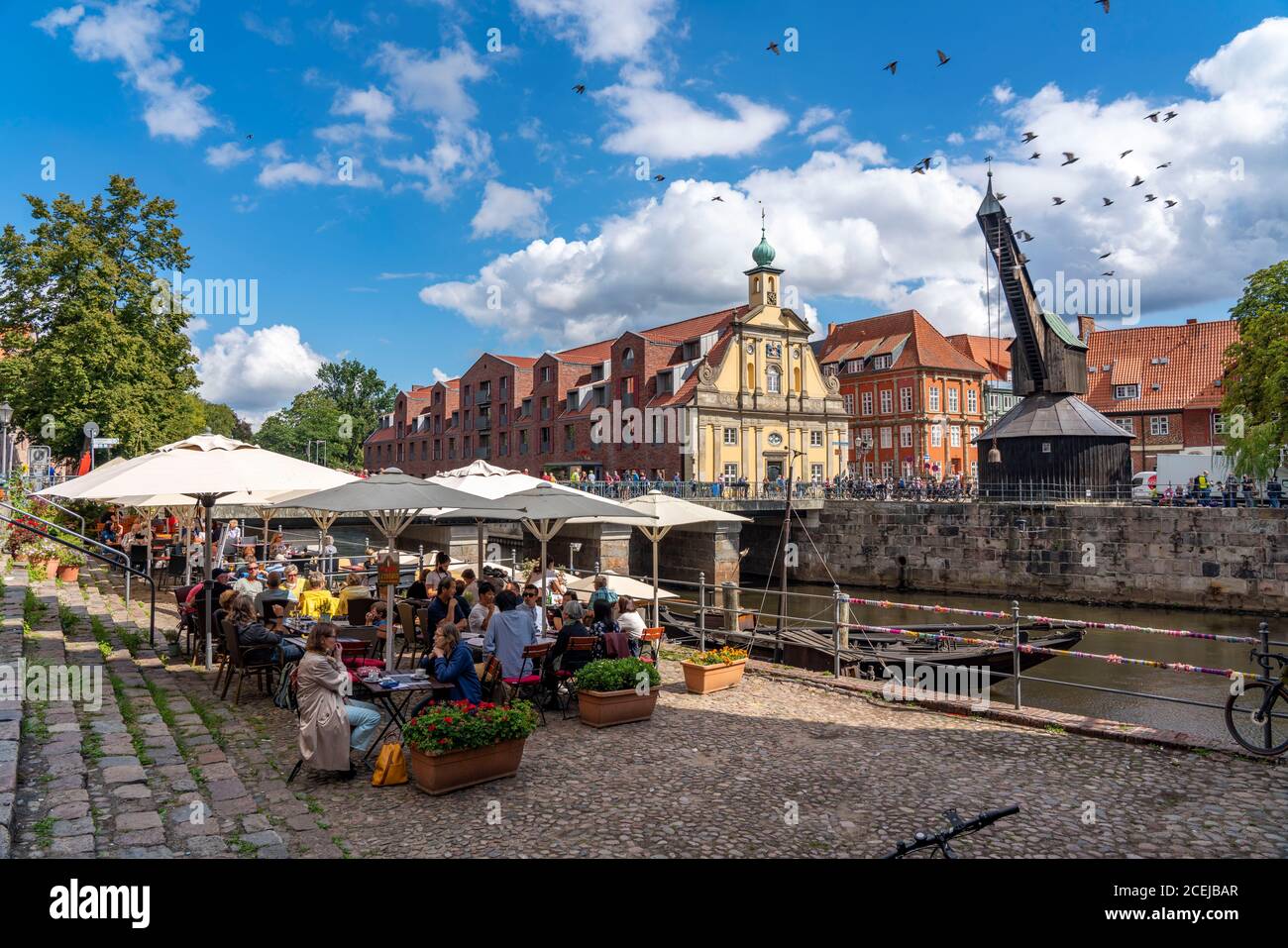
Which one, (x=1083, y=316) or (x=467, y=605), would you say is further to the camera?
(x=1083, y=316)

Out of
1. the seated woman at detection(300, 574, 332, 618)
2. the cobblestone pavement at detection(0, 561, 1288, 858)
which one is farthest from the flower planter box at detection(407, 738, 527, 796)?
the seated woman at detection(300, 574, 332, 618)

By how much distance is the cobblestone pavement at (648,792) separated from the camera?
5684mm

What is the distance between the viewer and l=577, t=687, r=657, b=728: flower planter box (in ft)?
29.0

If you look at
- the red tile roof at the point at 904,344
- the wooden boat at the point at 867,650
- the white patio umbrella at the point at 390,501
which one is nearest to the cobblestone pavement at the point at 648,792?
the white patio umbrella at the point at 390,501

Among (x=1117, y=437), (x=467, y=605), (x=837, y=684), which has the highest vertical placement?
(x=1117, y=437)

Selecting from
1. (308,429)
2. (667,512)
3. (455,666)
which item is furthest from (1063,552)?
(308,429)

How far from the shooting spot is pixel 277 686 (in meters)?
9.54

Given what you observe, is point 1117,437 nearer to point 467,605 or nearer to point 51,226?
point 467,605

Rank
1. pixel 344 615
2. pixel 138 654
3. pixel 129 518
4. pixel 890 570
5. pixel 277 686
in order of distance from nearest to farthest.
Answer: pixel 277 686, pixel 138 654, pixel 344 615, pixel 129 518, pixel 890 570

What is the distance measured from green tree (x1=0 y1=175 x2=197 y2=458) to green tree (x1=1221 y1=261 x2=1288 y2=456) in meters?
40.2

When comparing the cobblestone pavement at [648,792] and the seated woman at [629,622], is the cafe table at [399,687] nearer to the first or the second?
the cobblestone pavement at [648,792]

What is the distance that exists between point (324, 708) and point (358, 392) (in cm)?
9139

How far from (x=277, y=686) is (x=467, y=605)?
2878mm
